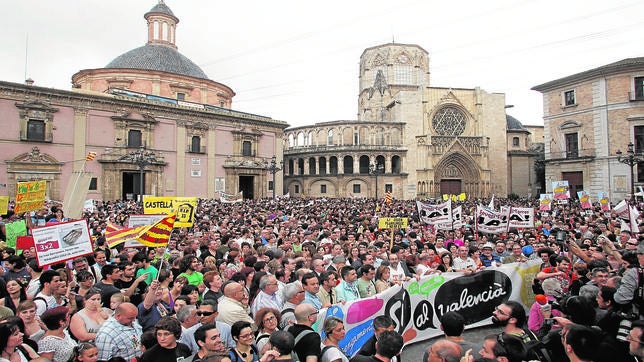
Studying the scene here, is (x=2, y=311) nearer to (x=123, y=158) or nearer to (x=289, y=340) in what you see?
(x=289, y=340)

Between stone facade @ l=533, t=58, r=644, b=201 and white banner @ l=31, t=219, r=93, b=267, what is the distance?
3709 centimetres

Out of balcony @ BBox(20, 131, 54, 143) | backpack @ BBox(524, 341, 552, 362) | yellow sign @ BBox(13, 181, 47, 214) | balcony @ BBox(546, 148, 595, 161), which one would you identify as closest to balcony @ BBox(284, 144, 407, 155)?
balcony @ BBox(546, 148, 595, 161)

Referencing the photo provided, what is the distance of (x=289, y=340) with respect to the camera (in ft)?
11.9

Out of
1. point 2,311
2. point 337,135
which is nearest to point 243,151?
point 337,135

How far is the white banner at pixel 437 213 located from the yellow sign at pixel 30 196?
12181 mm

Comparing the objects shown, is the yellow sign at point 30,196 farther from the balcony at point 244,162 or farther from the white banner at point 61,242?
the balcony at point 244,162

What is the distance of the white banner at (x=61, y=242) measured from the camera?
254 inches

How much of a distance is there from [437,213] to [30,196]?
1302cm

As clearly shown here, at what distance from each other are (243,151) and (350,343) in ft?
111

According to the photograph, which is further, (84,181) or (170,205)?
(170,205)

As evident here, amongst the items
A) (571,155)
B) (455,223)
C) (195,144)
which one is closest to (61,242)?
(455,223)

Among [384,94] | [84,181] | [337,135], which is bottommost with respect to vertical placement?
[84,181]

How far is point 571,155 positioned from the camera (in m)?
35.2

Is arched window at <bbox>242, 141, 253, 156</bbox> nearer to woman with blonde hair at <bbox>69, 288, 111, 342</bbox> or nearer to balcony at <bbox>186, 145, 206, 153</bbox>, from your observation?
balcony at <bbox>186, 145, 206, 153</bbox>
